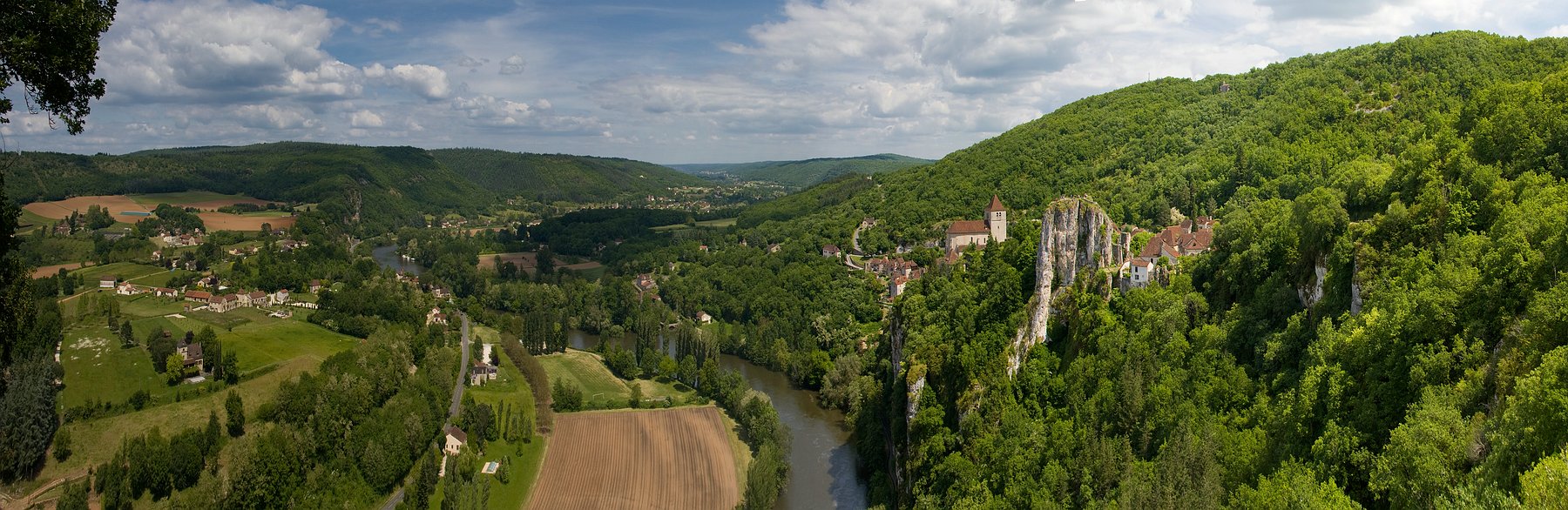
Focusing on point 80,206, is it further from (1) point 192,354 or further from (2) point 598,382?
(2) point 598,382

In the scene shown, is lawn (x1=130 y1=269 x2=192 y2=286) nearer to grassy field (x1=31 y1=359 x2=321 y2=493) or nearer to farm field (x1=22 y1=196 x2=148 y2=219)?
grassy field (x1=31 y1=359 x2=321 y2=493)

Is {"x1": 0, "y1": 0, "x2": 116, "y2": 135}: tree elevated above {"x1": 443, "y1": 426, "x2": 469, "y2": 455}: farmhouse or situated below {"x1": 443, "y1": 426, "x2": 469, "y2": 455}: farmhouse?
above

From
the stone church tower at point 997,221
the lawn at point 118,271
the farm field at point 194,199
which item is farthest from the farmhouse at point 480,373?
the farm field at point 194,199

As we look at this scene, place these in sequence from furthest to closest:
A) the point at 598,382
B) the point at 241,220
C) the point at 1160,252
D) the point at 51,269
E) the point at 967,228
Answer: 1. the point at 241,220
2. the point at 51,269
3. the point at 967,228
4. the point at 598,382
5. the point at 1160,252

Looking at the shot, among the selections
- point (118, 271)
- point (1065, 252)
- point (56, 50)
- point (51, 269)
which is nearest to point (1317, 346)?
point (1065, 252)

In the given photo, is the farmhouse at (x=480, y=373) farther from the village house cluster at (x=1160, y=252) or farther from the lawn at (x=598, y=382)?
the village house cluster at (x=1160, y=252)

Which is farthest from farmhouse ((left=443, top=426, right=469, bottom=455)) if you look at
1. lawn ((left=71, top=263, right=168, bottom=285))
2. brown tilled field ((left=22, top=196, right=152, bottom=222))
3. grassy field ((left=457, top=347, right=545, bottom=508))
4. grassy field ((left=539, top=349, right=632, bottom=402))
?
brown tilled field ((left=22, top=196, right=152, bottom=222))

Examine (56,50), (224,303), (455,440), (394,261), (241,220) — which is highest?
(56,50)

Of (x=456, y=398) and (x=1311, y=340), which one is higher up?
(x=1311, y=340)
